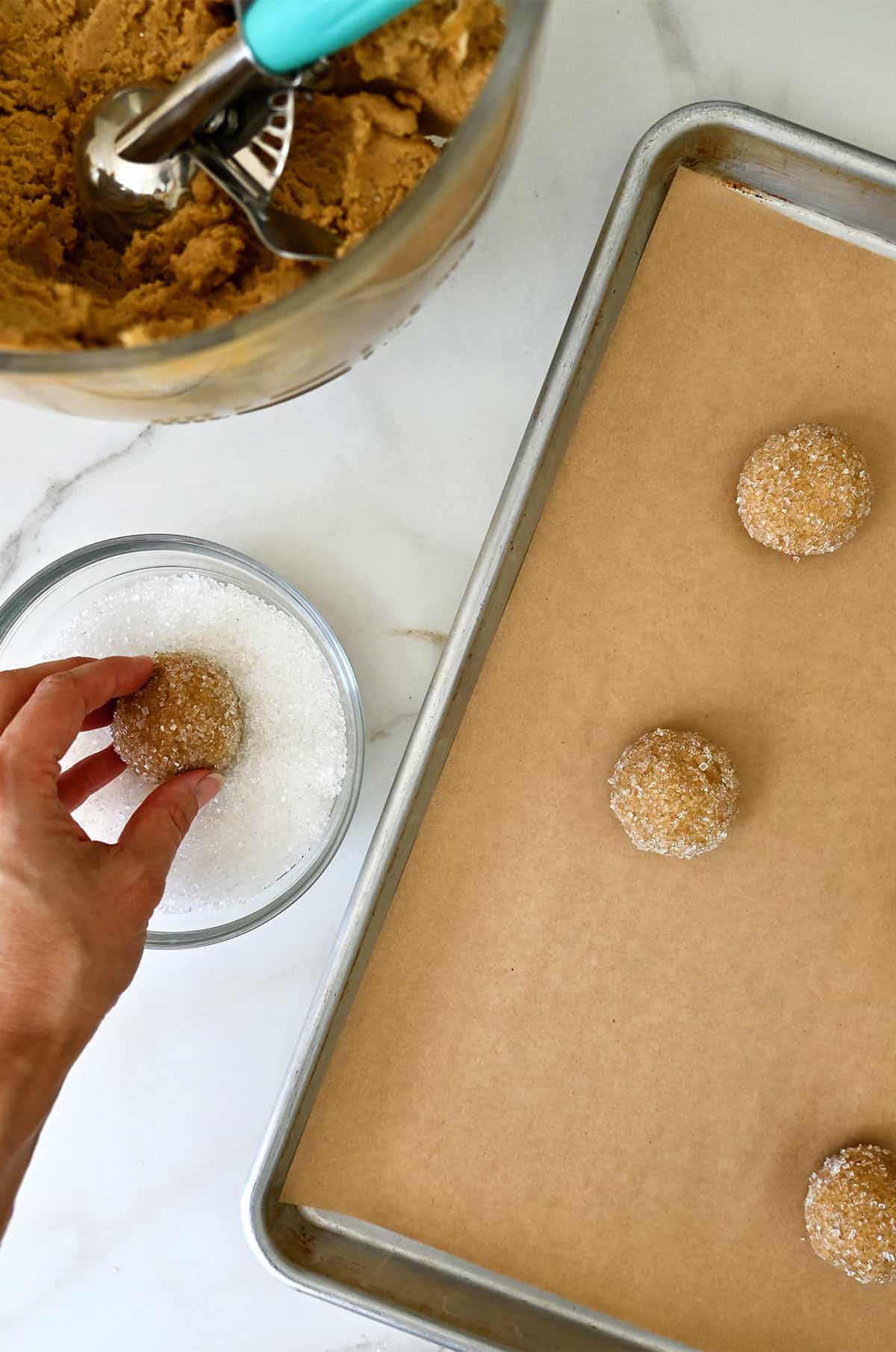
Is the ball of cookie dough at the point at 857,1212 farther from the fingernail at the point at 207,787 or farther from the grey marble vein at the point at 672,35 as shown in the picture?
the grey marble vein at the point at 672,35

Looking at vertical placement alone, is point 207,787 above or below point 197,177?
below

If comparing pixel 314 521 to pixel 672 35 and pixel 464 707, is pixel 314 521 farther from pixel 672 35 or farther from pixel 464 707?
pixel 672 35

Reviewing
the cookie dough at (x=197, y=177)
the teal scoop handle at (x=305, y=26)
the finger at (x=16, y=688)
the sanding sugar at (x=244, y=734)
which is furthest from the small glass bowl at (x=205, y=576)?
the teal scoop handle at (x=305, y=26)

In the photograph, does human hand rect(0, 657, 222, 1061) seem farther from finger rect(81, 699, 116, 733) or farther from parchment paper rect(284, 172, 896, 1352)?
parchment paper rect(284, 172, 896, 1352)

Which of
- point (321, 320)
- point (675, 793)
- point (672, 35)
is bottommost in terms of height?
point (675, 793)

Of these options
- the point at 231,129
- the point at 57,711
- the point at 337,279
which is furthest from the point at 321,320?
the point at 57,711
